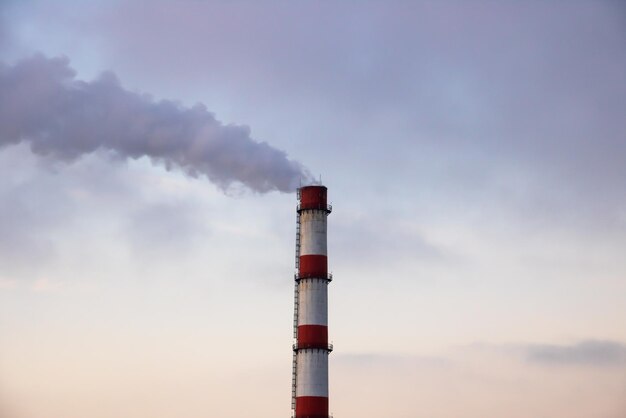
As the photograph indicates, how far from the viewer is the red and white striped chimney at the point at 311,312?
59.4 m

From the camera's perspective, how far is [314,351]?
5981 centimetres

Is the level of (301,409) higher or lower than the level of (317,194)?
lower

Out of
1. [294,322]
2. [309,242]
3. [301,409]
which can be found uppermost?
[309,242]

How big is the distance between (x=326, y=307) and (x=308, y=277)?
1.92 metres

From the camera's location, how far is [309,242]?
61.1 metres

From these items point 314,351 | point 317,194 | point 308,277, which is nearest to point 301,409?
point 314,351

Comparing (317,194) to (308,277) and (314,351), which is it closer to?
(308,277)

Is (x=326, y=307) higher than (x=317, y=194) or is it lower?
lower

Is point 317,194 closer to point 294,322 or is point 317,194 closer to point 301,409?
point 294,322

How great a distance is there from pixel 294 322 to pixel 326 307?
6.37ft

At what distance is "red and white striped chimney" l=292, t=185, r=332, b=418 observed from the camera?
59438 millimetres

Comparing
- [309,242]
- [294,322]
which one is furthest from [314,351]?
[309,242]

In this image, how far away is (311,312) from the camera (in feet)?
197

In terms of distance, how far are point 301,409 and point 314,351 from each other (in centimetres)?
317
